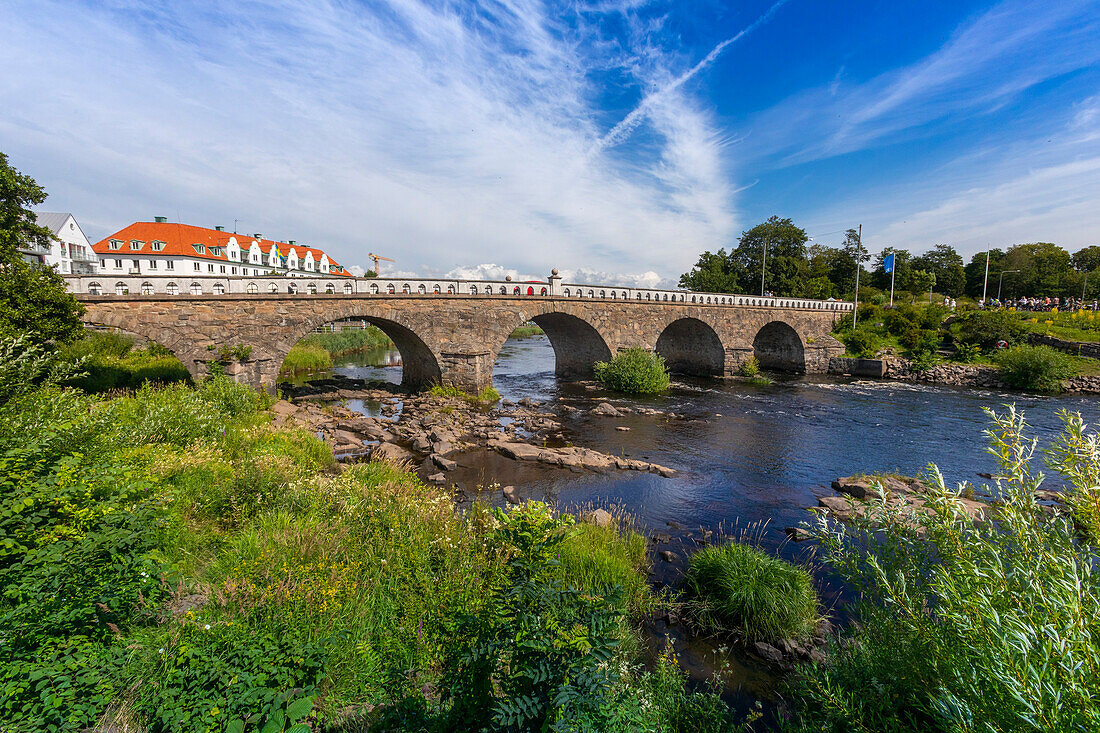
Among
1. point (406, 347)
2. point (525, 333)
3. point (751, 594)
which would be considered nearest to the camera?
point (751, 594)

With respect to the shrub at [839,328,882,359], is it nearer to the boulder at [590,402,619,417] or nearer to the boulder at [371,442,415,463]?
the boulder at [590,402,619,417]

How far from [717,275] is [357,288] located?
4976 centimetres

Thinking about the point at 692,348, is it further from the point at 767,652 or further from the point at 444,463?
the point at 767,652

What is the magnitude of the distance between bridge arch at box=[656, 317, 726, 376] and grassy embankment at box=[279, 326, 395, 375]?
27.3 metres

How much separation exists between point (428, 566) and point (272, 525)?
262 cm

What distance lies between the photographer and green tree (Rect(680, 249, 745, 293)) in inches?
2313

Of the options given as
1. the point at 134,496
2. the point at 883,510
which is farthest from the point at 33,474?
the point at 883,510

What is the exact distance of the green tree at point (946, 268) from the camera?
210 feet

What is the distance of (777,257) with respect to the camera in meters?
56.1

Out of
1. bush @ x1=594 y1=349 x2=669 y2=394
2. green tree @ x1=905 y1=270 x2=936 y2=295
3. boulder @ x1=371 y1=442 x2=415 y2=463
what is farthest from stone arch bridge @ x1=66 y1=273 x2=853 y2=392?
green tree @ x1=905 y1=270 x2=936 y2=295

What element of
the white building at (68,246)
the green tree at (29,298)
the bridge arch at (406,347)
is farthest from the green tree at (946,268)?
the white building at (68,246)

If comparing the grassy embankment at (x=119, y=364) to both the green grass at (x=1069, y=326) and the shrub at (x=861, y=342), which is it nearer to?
the shrub at (x=861, y=342)

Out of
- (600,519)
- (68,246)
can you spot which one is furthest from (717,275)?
(68,246)

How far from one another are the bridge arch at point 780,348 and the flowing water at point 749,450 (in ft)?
26.8
